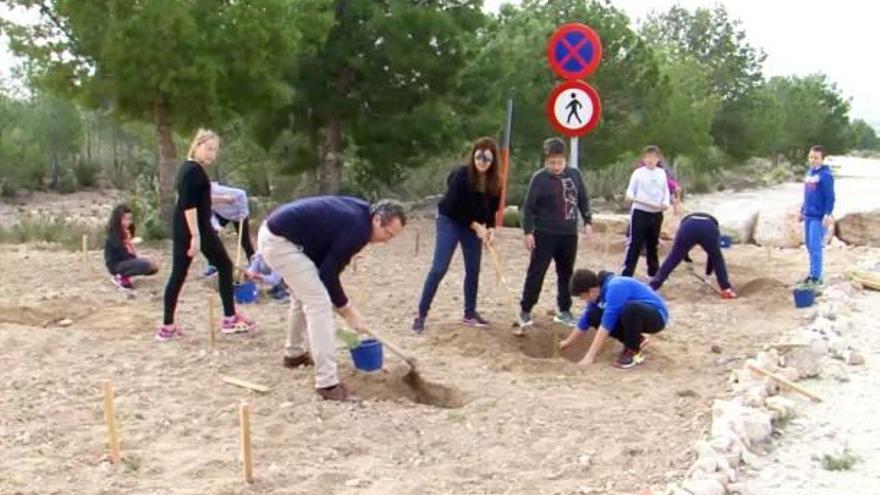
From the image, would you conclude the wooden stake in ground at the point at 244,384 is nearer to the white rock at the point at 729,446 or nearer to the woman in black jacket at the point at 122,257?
the white rock at the point at 729,446

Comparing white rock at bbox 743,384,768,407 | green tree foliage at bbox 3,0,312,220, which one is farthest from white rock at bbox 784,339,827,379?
green tree foliage at bbox 3,0,312,220

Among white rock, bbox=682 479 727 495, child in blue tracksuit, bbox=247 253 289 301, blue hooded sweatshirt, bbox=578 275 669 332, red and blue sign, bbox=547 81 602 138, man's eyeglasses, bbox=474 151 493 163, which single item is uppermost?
red and blue sign, bbox=547 81 602 138

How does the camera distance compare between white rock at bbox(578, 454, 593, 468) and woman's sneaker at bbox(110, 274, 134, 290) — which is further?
woman's sneaker at bbox(110, 274, 134, 290)

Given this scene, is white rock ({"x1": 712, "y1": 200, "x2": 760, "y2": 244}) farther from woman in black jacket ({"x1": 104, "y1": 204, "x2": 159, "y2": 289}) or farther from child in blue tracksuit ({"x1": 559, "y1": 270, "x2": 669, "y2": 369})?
woman in black jacket ({"x1": 104, "y1": 204, "x2": 159, "y2": 289})

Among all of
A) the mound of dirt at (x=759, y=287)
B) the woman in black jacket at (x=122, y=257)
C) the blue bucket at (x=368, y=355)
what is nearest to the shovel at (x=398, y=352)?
the blue bucket at (x=368, y=355)

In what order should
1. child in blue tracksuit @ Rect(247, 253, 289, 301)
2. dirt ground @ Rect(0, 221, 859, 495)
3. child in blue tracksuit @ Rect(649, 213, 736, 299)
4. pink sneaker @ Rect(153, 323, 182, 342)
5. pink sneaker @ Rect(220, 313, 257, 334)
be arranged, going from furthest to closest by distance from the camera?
child in blue tracksuit @ Rect(649, 213, 736, 299) < child in blue tracksuit @ Rect(247, 253, 289, 301) < pink sneaker @ Rect(220, 313, 257, 334) < pink sneaker @ Rect(153, 323, 182, 342) < dirt ground @ Rect(0, 221, 859, 495)

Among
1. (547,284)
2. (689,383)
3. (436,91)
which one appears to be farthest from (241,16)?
(689,383)

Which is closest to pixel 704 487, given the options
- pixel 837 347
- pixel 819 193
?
pixel 837 347

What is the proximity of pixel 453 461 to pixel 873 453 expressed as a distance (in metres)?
2.03

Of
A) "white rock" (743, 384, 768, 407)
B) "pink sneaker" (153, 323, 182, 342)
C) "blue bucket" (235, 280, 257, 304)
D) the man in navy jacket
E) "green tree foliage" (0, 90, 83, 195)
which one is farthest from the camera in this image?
"green tree foliage" (0, 90, 83, 195)

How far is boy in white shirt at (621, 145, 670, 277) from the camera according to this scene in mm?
9367

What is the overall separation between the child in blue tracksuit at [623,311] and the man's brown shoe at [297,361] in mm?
1766

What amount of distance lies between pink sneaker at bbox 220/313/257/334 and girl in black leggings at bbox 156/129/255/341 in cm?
13

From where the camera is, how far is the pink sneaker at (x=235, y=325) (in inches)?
283
